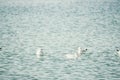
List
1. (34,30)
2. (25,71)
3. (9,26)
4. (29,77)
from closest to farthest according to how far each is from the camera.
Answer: (29,77) → (25,71) → (34,30) → (9,26)

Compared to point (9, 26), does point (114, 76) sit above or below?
below

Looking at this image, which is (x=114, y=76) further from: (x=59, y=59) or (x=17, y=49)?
(x=17, y=49)

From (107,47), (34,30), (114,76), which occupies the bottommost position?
(114,76)

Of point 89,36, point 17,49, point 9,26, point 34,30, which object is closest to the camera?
point 17,49

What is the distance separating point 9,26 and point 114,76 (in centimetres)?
2680

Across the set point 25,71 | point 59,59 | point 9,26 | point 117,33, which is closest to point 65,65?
point 59,59

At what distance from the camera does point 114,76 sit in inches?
907

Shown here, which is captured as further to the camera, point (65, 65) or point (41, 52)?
point (41, 52)

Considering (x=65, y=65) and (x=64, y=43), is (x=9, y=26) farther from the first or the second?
(x=65, y=65)

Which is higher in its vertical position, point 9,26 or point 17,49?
point 9,26

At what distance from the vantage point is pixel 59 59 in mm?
27422

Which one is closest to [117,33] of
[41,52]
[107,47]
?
[107,47]

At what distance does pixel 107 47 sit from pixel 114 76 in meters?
8.94

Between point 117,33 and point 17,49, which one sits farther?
point 117,33
